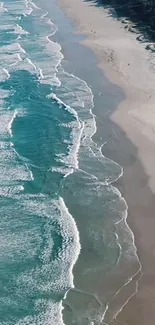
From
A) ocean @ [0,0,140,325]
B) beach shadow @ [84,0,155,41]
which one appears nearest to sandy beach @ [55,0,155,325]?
ocean @ [0,0,140,325]

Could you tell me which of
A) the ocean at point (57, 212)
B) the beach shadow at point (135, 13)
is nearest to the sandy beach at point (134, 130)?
the ocean at point (57, 212)

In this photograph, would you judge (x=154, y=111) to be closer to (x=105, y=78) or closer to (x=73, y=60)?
(x=105, y=78)

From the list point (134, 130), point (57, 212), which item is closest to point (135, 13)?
point (134, 130)

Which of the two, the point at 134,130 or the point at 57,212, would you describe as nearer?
the point at 57,212

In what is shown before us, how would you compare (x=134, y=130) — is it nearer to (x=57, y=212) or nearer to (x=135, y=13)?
(x=57, y=212)

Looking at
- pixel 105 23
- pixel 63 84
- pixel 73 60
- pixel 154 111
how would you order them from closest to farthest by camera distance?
pixel 154 111, pixel 63 84, pixel 73 60, pixel 105 23

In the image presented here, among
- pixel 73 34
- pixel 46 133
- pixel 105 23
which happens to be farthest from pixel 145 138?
pixel 105 23
